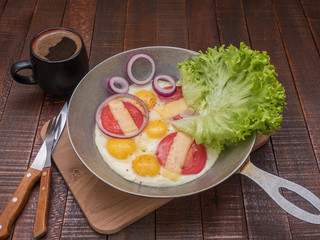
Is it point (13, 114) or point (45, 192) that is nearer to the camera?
point (45, 192)

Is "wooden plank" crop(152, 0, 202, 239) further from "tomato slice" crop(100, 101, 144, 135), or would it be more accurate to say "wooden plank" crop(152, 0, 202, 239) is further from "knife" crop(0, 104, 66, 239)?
"knife" crop(0, 104, 66, 239)

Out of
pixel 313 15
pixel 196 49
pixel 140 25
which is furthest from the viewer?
pixel 313 15

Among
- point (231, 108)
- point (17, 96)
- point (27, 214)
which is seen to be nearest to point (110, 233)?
point (27, 214)

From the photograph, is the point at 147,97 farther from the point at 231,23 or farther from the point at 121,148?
the point at 231,23

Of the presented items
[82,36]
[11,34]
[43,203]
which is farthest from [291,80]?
[11,34]

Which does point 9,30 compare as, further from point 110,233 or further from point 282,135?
Answer: point 282,135

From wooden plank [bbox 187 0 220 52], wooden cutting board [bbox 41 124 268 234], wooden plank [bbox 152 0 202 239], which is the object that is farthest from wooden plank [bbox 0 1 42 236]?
wooden plank [bbox 187 0 220 52]

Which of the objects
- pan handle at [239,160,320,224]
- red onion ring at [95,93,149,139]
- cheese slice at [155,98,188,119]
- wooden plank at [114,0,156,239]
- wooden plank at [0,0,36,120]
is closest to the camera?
pan handle at [239,160,320,224]

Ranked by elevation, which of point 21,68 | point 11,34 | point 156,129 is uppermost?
point 21,68
